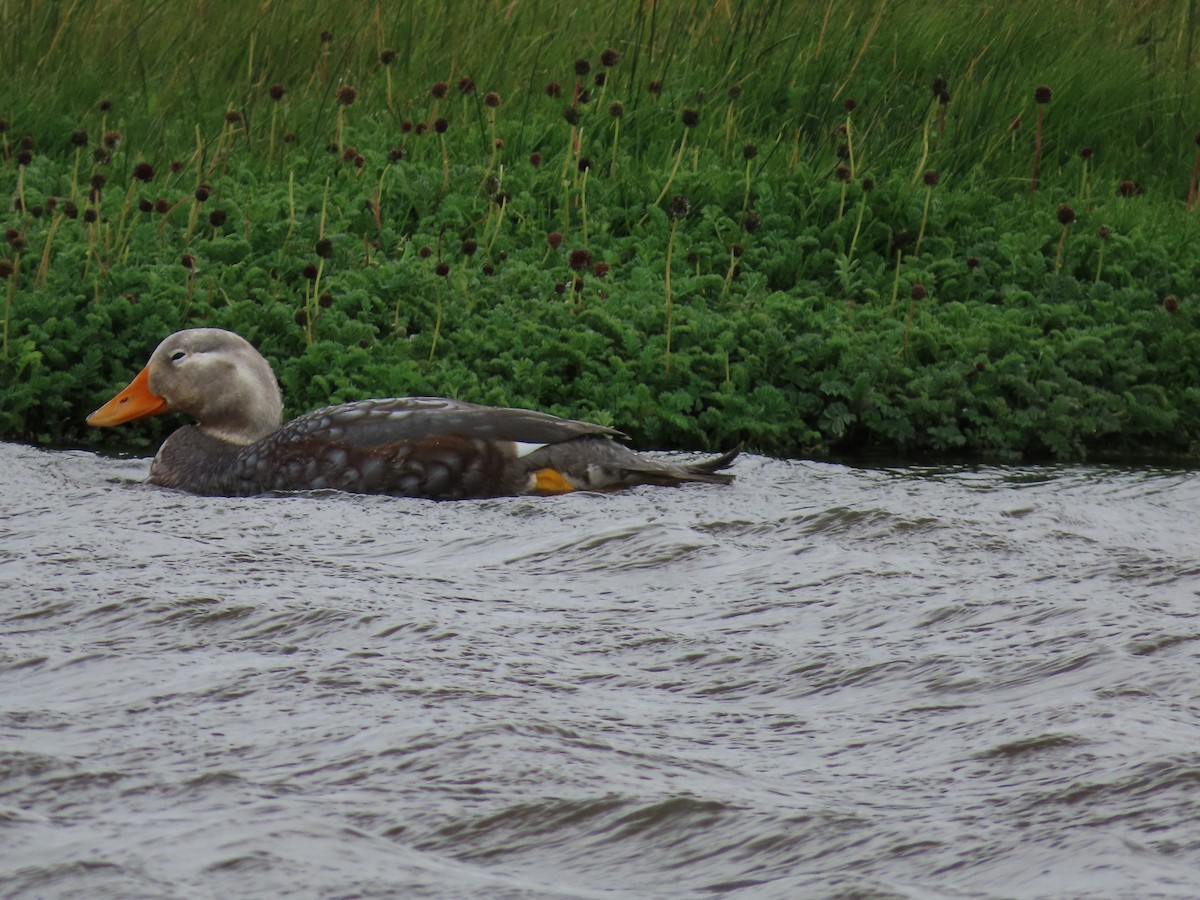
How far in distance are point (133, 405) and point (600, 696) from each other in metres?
3.53

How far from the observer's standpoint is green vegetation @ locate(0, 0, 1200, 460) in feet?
25.0

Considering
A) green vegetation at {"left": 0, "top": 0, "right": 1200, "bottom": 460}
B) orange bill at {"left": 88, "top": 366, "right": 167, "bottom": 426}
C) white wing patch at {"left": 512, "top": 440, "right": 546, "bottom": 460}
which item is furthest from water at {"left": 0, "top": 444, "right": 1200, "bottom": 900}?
green vegetation at {"left": 0, "top": 0, "right": 1200, "bottom": 460}

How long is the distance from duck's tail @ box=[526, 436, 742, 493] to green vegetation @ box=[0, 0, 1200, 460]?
931 millimetres

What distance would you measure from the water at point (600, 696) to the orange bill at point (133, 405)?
2.50ft

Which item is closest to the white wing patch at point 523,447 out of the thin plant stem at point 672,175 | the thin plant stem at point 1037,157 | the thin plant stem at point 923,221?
the thin plant stem at point 672,175

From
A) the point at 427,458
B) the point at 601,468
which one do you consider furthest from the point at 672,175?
the point at 427,458

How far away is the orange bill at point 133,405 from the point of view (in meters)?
6.96

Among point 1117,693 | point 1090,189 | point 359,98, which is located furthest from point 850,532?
point 359,98

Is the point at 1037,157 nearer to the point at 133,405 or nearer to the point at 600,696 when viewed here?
the point at 133,405

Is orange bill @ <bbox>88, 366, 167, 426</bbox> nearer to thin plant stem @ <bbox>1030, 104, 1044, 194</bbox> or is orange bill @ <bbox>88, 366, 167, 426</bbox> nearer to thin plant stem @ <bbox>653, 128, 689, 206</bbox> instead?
thin plant stem @ <bbox>653, 128, 689, 206</bbox>

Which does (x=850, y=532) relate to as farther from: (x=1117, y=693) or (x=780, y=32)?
(x=780, y=32)

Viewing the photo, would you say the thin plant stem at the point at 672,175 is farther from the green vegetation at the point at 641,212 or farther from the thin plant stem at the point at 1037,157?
the thin plant stem at the point at 1037,157

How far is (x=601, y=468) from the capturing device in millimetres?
6375

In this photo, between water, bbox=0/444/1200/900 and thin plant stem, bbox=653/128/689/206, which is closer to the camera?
water, bbox=0/444/1200/900
